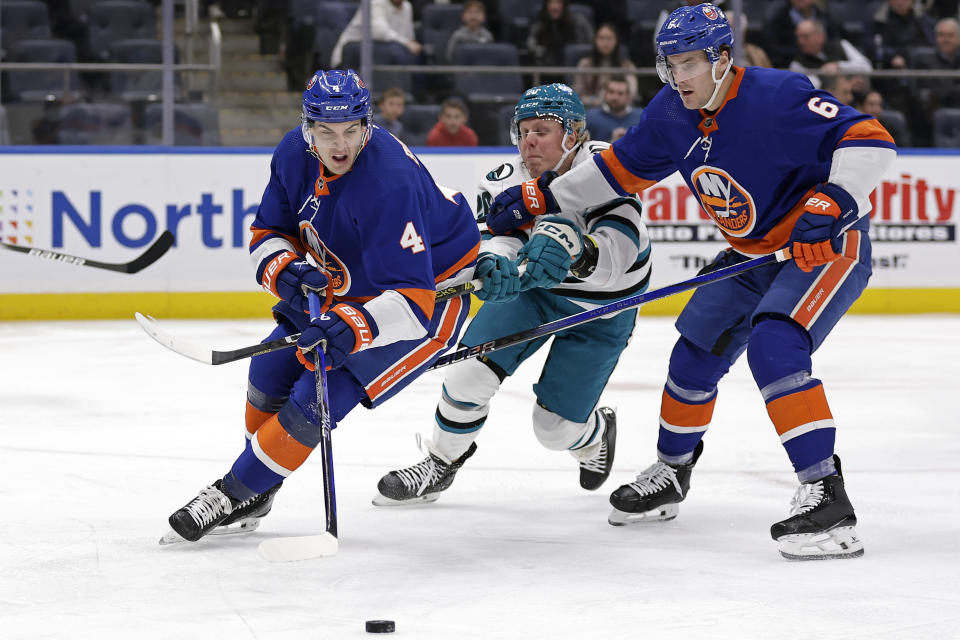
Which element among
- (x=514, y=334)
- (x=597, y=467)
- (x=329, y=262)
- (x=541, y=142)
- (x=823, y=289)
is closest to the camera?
(x=823, y=289)

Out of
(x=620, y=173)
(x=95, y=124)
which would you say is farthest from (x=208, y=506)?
(x=95, y=124)

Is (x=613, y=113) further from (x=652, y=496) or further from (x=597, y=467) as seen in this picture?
(x=652, y=496)

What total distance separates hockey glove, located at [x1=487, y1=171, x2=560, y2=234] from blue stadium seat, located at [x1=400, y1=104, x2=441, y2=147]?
3.97 meters

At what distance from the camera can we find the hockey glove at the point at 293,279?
8.74 feet

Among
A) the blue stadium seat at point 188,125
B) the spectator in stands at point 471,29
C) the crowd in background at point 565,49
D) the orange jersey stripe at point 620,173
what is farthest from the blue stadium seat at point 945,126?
the orange jersey stripe at point 620,173

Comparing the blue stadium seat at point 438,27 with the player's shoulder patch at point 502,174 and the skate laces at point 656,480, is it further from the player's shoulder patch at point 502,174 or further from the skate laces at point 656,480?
Answer: the skate laces at point 656,480

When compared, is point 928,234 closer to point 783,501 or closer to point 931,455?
point 931,455

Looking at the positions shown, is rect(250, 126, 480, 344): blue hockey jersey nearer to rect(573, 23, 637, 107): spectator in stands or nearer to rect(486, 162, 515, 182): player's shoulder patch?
rect(486, 162, 515, 182): player's shoulder patch

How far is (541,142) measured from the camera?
316cm

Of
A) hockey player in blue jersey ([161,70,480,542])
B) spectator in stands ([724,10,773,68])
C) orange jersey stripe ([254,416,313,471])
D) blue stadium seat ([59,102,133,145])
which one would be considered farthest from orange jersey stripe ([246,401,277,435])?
spectator in stands ([724,10,773,68])

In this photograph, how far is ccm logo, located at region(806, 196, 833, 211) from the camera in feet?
8.44

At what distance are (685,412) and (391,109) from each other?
4292mm

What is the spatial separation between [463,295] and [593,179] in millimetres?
429

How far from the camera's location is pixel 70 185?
22.4ft
